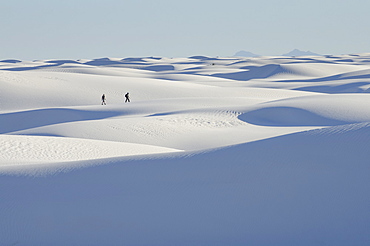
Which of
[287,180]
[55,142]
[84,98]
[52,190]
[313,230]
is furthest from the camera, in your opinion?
[84,98]

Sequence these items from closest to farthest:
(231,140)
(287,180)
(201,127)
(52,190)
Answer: (287,180) → (52,190) → (231,140) → (201,127)

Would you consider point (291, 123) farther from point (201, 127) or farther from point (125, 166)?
point (125, 166)

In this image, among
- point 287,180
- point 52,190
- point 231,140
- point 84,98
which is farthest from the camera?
point 84,98

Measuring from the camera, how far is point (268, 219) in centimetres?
599

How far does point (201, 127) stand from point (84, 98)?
14.4m

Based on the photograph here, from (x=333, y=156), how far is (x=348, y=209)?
0.88 meters

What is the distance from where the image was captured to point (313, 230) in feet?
19.0

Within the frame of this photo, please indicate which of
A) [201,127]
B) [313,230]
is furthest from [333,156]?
[201,127]

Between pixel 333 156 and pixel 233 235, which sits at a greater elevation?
pixel 333 156

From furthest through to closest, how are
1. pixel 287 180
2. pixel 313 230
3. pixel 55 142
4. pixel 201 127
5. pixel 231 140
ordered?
pixel 201 127
pixel 231 140
pixel 55 142
pixel 287 180
pixel 313 230

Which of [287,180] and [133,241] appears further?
[287,180]

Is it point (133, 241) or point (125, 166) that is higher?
point (125, 166)

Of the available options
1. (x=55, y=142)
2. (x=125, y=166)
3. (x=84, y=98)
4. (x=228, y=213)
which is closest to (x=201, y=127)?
(x=55, y=142)

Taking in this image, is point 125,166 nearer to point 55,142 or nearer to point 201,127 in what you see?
point 55,142
